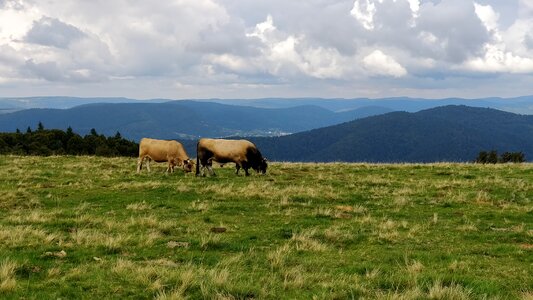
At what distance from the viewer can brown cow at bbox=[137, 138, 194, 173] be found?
1232 inches

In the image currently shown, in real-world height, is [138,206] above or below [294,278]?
below

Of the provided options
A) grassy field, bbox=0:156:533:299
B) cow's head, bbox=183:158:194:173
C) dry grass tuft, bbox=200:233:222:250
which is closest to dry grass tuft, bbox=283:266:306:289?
grassy field, bbox=0:156:533:299

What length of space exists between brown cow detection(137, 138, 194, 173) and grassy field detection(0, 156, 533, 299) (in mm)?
4075

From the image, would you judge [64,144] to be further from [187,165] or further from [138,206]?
[138,206]

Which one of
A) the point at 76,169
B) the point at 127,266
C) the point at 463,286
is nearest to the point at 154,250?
the point at 127,266

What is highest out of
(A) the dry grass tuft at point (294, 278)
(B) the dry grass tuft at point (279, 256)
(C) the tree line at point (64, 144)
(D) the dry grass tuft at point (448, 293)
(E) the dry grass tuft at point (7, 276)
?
(D) the dry grass tuft at point (448, 293)

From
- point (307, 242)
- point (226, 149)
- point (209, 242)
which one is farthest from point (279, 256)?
point (226, 149)

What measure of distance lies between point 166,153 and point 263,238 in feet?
62.0

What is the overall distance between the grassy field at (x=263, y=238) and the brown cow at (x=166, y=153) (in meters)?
4.07

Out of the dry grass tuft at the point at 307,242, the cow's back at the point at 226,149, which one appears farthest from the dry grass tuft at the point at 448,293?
the cow's back at the point at 226,149

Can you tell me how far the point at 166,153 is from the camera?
103ft

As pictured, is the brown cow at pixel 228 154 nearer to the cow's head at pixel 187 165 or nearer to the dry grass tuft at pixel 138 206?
the cow's head at pixel 187 165

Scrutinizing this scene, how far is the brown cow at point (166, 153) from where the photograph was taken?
3128cm

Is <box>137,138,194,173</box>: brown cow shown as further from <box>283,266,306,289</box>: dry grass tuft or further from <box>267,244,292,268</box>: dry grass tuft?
<box>283,266,306,289</box>: dry grass tuft
